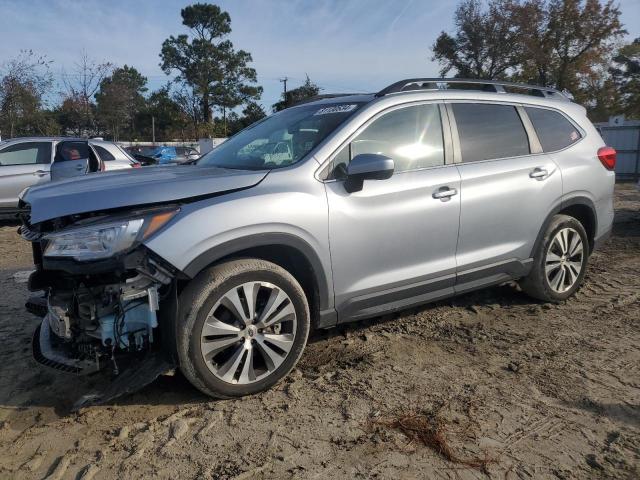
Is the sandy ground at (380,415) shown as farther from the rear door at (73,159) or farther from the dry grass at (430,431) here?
the rear door at (73,159)

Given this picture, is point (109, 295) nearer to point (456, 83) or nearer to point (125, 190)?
point (125, 190)

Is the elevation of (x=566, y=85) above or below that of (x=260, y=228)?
above

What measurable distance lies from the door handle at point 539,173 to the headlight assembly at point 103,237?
10.1ft

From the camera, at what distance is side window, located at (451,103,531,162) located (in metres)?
4.04

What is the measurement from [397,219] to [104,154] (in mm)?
8184

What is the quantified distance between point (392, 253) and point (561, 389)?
132 cm

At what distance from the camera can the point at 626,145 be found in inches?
766

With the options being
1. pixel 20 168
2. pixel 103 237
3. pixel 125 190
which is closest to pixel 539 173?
pixel 125 190

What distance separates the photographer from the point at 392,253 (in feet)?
11.5

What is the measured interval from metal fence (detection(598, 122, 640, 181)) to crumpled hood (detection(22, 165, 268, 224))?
19.7 metres

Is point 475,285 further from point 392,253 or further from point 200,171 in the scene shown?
point 200,171

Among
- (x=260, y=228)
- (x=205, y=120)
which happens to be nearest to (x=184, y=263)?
(x=260, y=228)

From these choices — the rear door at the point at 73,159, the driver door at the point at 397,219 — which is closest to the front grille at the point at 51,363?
the driver door at the point at 397,219

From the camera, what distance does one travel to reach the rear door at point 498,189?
393cm
